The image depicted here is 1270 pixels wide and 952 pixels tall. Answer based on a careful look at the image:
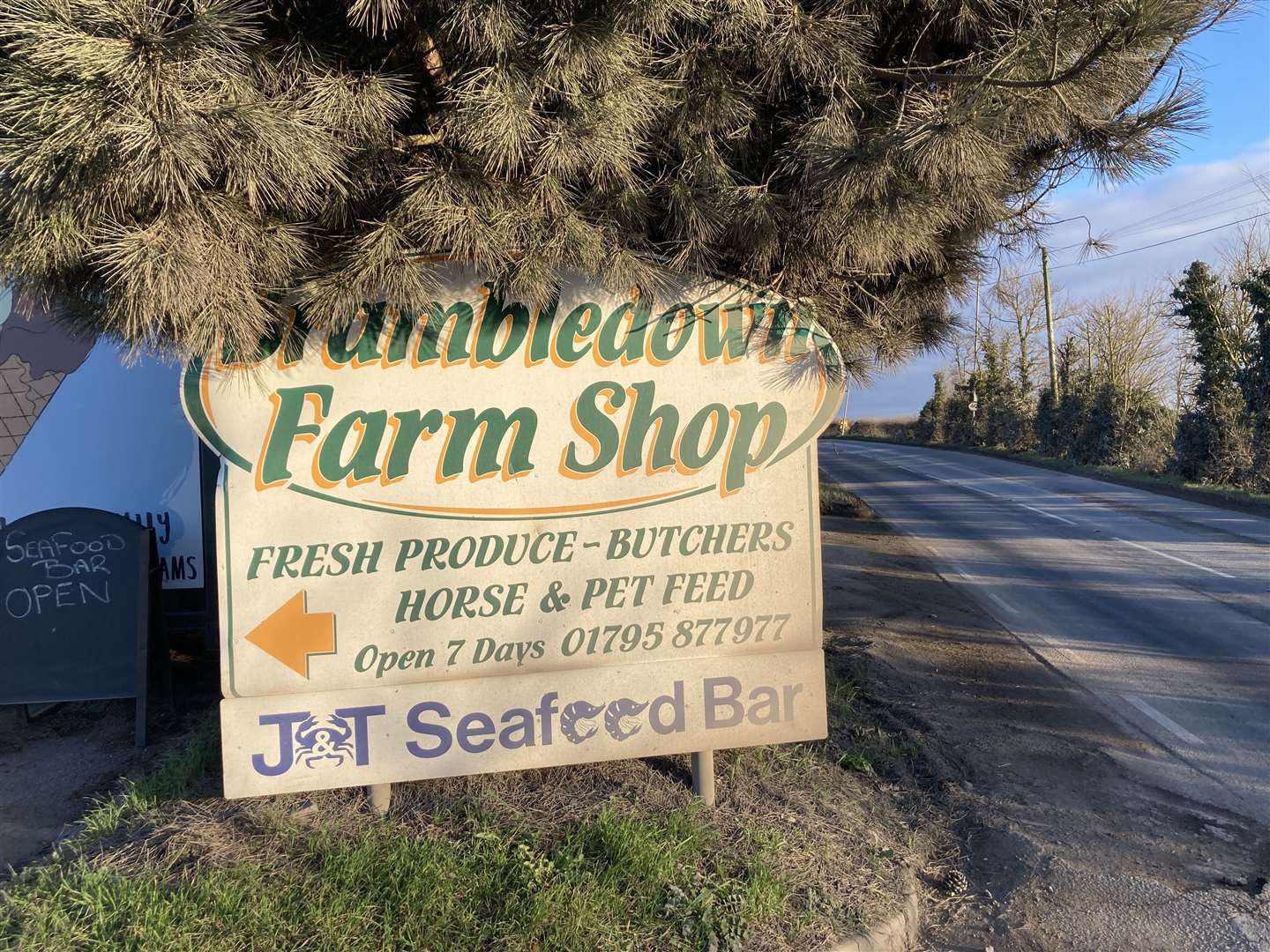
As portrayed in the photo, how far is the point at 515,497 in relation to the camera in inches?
155

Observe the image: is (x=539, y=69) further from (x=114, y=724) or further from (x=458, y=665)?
(x=114, y=724)

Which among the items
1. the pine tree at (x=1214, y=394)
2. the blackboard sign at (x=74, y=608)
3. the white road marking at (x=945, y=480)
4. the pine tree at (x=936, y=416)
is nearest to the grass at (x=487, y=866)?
the blackboard sign at (x=74, y=608)

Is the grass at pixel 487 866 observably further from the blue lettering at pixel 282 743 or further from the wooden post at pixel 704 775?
the blue lettering at pixel 282 743

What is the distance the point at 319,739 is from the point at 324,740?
20 mm

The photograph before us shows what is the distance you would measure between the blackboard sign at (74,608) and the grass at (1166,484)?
19.0 meters

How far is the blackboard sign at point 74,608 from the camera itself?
5.20 m

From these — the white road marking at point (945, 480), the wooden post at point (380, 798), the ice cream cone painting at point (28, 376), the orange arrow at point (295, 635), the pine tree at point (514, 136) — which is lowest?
the wooden post at point (380, 798)

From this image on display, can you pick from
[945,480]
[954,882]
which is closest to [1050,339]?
[945,480]

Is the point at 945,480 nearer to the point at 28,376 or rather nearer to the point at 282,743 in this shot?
the point at 28,376

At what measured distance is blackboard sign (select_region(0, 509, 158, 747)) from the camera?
17.1ft

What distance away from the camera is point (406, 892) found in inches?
123

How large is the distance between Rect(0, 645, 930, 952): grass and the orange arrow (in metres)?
0.70

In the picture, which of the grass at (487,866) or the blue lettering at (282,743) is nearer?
the grass at (487,866)

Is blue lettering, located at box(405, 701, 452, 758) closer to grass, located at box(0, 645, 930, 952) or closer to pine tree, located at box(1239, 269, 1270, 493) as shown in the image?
grass, located at box(0, 645, 930, 952)
